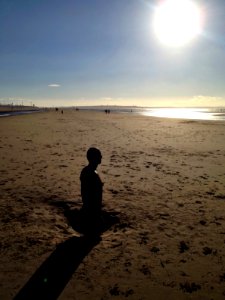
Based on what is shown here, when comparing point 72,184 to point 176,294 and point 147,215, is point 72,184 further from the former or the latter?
point 176,294

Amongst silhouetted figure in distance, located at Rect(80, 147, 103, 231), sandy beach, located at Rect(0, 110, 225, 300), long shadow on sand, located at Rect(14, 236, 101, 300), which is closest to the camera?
long shadow on sand, located at Rect(14, 236, 101, 300)

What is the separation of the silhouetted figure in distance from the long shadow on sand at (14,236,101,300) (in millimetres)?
509

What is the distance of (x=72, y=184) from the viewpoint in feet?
27.5

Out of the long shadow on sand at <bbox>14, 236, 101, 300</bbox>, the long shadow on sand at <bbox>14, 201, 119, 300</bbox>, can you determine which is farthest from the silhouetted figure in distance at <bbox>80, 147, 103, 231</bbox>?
the long shadow on sand at <bbox>14, 236, 101, 300</bbox>

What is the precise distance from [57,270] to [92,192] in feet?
5.74

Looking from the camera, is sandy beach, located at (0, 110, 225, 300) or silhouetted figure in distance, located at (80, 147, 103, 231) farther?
silhouetted figure in distance, located at (80, 147, 103, 231)

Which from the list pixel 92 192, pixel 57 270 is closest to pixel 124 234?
pixel 92 192

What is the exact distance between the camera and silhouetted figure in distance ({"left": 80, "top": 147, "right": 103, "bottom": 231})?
5.51 m

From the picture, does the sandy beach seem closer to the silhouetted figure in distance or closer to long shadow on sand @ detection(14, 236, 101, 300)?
long shadow on sand @ detection(14, 236, 101, 300)

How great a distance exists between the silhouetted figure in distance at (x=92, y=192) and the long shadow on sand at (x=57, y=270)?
509 mm

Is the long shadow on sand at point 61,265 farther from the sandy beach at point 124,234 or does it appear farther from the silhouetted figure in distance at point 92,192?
the silhouetted figure in distance at point 92,192

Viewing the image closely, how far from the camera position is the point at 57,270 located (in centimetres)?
412

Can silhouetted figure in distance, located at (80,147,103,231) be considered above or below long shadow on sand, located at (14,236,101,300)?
above

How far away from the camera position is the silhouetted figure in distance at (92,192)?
18.1 feet
